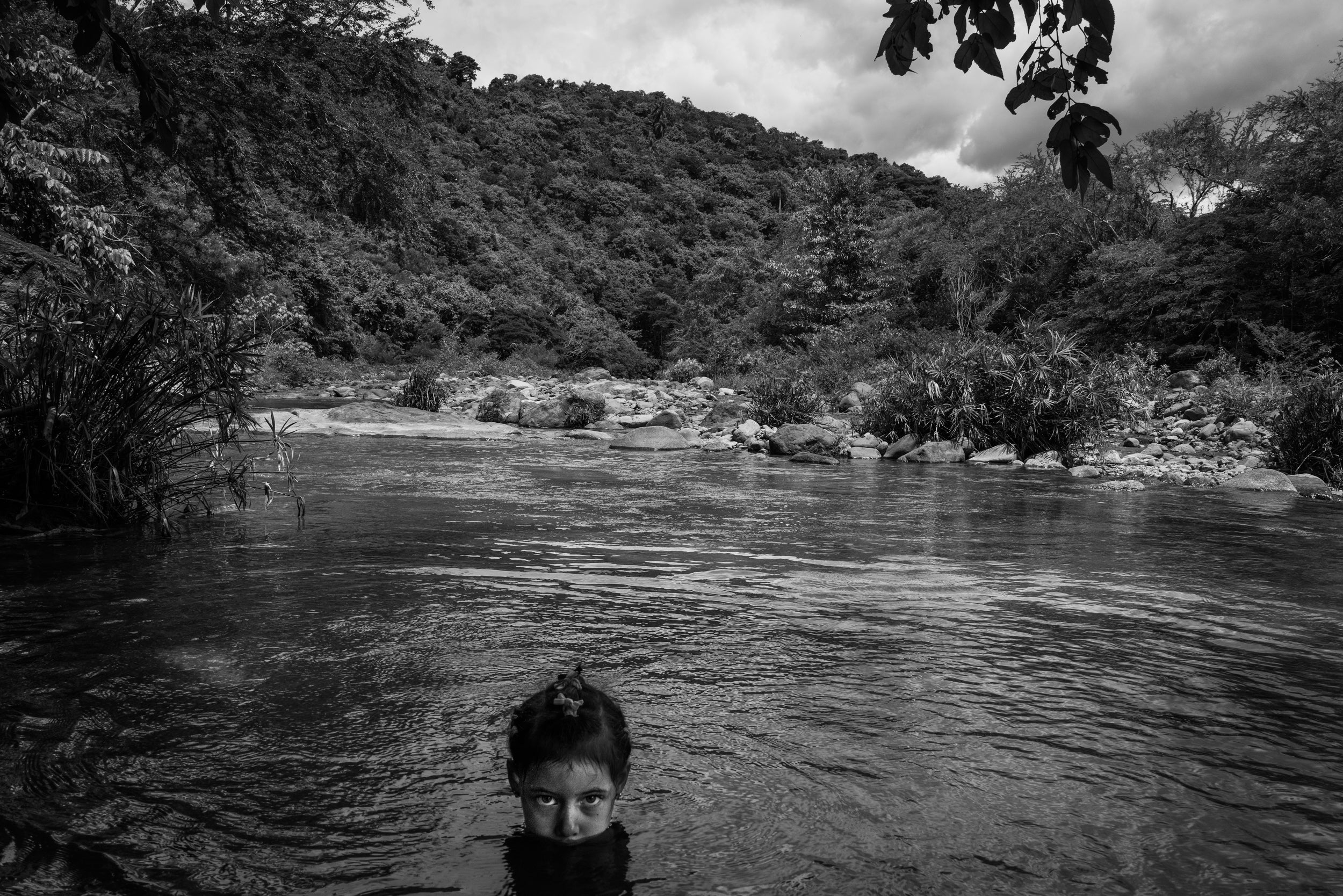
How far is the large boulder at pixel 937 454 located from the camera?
52.6 ft

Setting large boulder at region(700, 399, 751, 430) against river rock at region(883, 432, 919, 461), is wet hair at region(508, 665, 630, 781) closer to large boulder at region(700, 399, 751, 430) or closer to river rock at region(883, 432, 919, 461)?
river rock at region(883, 432, 919, 461)

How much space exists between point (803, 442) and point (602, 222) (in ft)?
153

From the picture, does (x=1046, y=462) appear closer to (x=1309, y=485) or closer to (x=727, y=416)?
(x=1309, y=485)

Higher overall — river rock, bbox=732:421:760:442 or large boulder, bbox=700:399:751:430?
large boulder, bbox=700:399:751:430

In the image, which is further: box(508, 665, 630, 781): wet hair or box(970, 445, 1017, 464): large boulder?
box(970, 445, 1017, 464): large boulder

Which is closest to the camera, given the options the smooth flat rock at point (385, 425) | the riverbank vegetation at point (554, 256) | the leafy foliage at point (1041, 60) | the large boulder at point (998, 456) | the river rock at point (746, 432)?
the leafy foliage at point (1041, 60)

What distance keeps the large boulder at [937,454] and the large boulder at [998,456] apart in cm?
24

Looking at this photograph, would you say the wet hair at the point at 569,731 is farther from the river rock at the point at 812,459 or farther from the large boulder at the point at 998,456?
the large boulder at the point at 998,456

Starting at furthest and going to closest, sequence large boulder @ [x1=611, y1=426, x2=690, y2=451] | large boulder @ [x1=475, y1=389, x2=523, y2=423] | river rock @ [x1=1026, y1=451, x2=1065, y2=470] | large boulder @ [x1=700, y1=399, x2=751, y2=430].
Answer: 1. large boulder @ [x1=475, y1=389, x2=523, y2=423]
2. large boulder @ [x1=700, y1=399, x2=751, y2=430]
3. large boulder @ [x1=611, y1=426, x2=690, y2=451]
4. river rock @ [x1=1026, y1=451, x2=1065, y2=470]

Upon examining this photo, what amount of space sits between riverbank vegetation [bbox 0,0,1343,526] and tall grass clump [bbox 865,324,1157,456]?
0.06m

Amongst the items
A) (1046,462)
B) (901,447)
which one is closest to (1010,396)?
(1046,462)

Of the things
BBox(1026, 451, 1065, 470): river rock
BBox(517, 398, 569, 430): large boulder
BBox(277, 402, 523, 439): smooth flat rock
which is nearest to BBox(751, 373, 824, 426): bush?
BBox(517, 398, 569, 430): large boulder

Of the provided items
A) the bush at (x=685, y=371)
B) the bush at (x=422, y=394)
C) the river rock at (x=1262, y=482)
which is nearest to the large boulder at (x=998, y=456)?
the river rock at (x=1262, y=482)

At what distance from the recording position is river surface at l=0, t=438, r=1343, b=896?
92.7 inches
